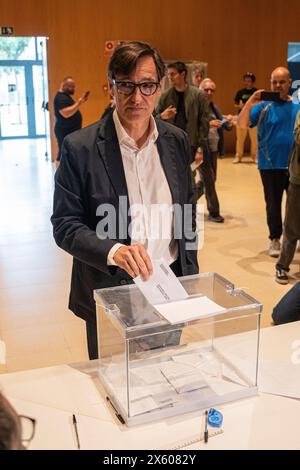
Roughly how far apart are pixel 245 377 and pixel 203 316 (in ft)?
1.01

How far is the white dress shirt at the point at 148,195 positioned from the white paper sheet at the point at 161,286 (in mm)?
276

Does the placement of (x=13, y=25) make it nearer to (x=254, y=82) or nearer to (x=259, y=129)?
(x=254, y=82)

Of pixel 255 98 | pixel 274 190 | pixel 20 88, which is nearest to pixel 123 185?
pixel 255 98

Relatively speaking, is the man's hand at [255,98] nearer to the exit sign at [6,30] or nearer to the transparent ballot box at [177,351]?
the transparent ballot box at [177,351]

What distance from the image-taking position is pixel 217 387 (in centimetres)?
162

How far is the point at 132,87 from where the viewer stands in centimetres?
177

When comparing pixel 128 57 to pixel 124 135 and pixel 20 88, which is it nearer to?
pixel 124 135

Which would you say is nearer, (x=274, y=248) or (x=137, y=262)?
(x=137, y=262)

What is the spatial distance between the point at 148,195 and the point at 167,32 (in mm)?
10871

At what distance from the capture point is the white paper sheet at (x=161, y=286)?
5.28 ft

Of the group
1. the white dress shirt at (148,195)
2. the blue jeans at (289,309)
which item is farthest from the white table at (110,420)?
the blue jeans at (289,309)

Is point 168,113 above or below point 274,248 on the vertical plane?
above
